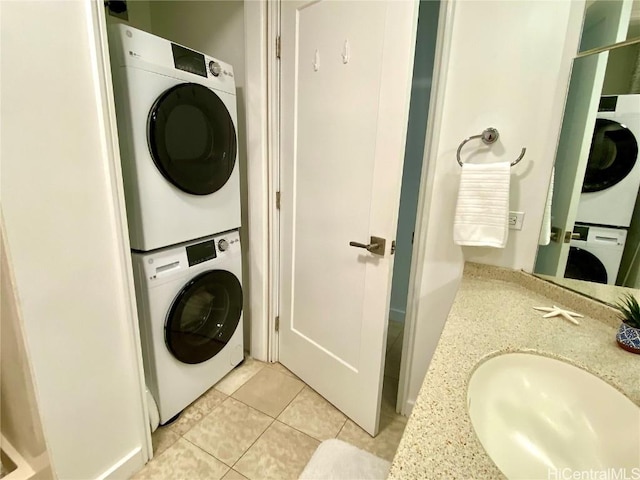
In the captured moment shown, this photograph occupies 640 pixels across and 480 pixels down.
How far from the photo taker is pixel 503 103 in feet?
4.07

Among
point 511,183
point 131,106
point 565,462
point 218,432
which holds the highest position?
point 131,106

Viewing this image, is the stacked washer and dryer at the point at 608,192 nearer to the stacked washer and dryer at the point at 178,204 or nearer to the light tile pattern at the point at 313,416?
the light tile pattern at the point at 313,416

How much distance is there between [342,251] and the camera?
155cm

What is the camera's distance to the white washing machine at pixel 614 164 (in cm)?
99

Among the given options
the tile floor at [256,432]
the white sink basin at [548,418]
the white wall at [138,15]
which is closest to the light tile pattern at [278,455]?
the tile floor at [256,432]

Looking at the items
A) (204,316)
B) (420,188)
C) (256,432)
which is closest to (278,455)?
(256,432)

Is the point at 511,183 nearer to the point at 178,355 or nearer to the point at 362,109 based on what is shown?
the point at 362,109

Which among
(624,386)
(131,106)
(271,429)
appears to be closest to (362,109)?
(131,106)

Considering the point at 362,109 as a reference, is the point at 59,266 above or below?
below

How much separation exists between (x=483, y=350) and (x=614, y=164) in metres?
0.78

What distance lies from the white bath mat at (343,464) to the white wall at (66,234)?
829 mm

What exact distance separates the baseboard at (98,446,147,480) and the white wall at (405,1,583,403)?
1535mm

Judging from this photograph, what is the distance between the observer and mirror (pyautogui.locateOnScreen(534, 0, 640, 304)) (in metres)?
1.00

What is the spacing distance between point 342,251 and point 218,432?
3.58 feet
